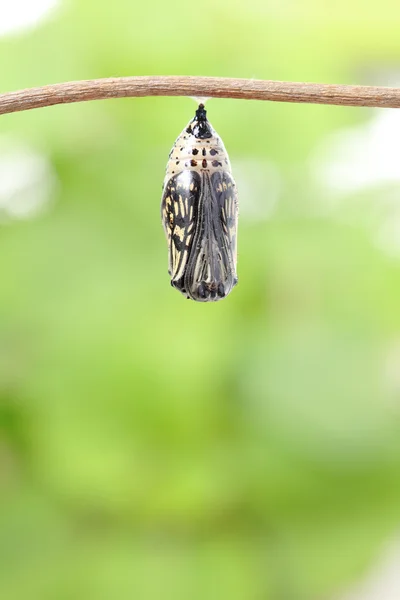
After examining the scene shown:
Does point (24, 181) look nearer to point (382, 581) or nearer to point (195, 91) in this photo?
point (195, 91)

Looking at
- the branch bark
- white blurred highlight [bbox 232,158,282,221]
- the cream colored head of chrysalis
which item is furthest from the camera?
white blurred highlight [bbox 232,158,282,221]

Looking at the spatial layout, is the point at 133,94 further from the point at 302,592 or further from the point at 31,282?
the point at 302,592

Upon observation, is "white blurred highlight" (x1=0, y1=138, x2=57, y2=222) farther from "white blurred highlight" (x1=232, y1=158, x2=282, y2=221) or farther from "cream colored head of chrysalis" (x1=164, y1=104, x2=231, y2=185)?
"cream colored head of chrysalis" (x1=164, y1=104, x2=231, y2=185)

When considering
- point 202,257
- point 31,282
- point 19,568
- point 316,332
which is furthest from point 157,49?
point 19,568

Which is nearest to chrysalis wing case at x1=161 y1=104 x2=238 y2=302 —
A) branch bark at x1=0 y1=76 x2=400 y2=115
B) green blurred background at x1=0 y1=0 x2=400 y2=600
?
branch bark at x1=0 y1=76 x2=400 y2=115

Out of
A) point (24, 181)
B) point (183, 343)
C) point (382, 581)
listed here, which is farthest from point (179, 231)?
point (382, 581)

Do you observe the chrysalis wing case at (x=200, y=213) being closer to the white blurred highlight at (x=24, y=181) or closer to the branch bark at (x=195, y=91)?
the branch bark at (x=195, y=91)
